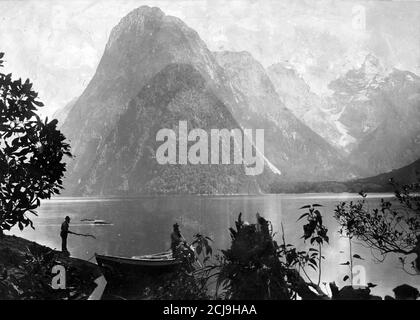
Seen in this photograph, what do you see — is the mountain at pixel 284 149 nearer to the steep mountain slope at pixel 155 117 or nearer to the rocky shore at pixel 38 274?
the steep mountain slope at pixel 155 117

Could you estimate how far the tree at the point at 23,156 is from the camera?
527 centimetres

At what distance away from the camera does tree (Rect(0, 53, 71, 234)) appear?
207 inches

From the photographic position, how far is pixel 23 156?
532 centimetres

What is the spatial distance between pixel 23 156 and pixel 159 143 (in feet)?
502

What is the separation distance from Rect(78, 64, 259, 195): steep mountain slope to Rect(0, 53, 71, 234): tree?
12664 cm

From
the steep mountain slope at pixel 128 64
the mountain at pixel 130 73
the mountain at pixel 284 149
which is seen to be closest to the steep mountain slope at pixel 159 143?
the mountain at pixel 130 73

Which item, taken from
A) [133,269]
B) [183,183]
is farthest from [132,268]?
[183,183]

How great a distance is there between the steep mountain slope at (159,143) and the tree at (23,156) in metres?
127

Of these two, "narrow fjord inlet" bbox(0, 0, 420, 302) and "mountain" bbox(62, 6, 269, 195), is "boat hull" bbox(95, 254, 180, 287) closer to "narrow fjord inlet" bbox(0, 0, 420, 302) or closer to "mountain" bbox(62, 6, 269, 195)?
"narrow fjord inlet" bbox(0, 0, 420, 302)

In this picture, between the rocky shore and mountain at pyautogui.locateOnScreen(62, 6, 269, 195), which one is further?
mountain at pyautogui.locateOnScreen(62, 6, 269, 195)

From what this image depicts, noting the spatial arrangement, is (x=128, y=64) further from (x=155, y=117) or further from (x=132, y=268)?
(x=132, y=268)

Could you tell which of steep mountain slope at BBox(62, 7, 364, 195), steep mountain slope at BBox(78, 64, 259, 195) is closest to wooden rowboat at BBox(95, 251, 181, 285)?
steep mountain slope at BBox(62, 7, 364, 195)

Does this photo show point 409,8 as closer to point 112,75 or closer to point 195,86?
point 195,86
